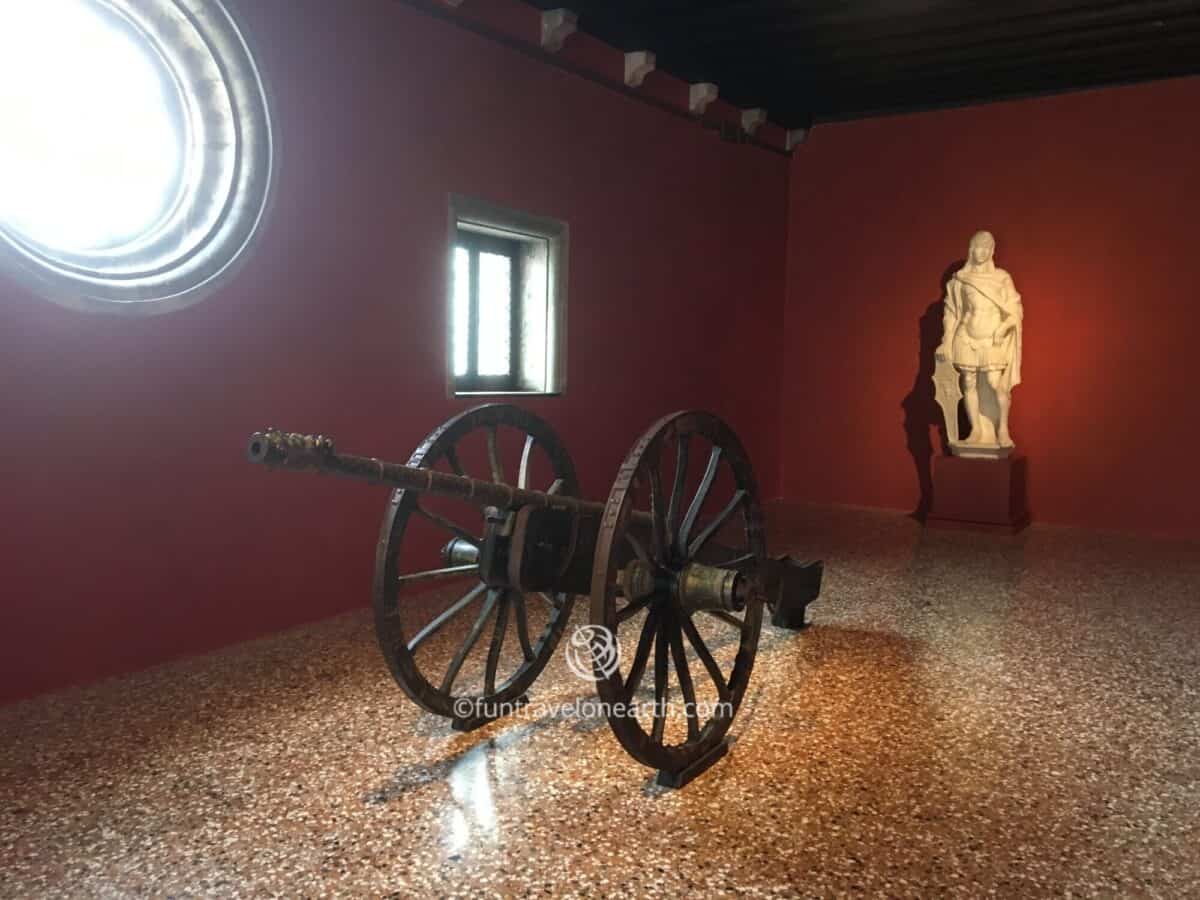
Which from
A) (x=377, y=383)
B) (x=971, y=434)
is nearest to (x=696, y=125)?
(x=971, y=434)

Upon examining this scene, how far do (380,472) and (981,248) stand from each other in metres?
5.68

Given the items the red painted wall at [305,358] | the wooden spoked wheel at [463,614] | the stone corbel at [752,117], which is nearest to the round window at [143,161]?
the red painted wall at [305,358]

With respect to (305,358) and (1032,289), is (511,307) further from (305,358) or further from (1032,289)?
(1032,289)

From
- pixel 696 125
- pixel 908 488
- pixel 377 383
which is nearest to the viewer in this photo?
pixel 377 383

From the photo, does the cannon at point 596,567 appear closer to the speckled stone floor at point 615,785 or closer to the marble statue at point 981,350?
the speckled stone floor at point 615,785

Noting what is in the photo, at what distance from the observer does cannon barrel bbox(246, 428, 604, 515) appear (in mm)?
2113

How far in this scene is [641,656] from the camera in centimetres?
252

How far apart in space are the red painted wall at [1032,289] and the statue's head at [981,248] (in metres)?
0.54

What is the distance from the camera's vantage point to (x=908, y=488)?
7.73 m

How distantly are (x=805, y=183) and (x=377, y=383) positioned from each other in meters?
4.91

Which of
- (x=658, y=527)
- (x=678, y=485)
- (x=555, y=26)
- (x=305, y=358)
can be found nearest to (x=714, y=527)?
(x=678, y=485)

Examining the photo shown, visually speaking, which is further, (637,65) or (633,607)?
(637,65)

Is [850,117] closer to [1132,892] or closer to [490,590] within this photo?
[490,590]

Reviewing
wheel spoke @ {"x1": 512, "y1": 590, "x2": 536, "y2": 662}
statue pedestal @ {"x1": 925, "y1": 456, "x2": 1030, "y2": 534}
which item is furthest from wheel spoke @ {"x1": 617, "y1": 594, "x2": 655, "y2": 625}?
statue pedestal @ {"x1": 925, "y1": 456, "x2": 1030, "y2": 534}
